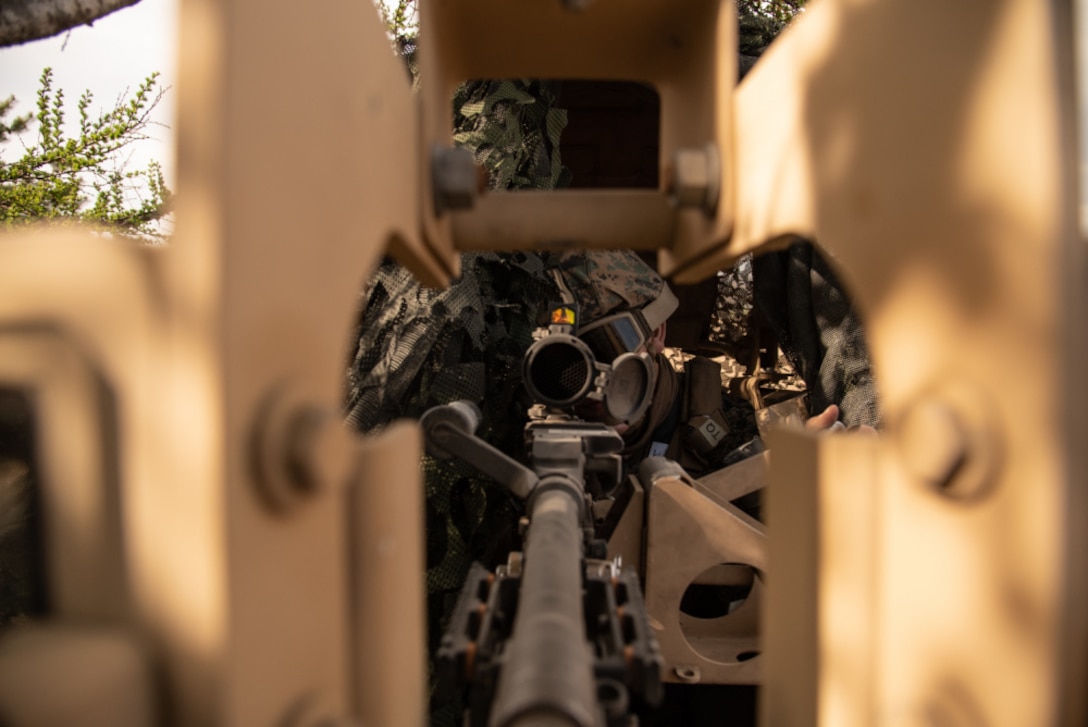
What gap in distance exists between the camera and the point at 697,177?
896 millimetres

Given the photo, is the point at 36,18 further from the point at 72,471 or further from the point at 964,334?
the point at 964,334

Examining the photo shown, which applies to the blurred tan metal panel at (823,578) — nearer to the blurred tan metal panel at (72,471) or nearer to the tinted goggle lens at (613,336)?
the blurred tan metal panel at (72,471)

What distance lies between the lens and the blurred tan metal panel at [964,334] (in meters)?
0.40

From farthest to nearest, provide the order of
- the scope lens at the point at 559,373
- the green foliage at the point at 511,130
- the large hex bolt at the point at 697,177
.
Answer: the green foliage at the point at 511,130 < the scope lens at the point at 559,373 < the large hex bolt at the point at 697,177

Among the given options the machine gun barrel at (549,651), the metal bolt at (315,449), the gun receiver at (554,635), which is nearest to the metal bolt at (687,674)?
the gun receiver at (554,635)

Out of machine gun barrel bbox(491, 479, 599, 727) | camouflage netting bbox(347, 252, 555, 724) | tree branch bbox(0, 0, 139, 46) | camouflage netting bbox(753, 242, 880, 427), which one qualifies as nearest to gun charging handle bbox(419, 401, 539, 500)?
machine gun barrel bbox(491, 479, 599, 727)

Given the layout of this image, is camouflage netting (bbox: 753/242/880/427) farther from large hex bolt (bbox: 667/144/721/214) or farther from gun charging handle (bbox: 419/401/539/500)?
large hex bolt (bbox: 667/144/721/214)

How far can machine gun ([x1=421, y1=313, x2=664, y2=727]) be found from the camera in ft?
2.45

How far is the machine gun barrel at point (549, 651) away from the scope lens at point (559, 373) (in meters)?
0.81

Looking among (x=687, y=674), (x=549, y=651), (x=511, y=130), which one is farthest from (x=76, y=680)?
(x=511, y=130)

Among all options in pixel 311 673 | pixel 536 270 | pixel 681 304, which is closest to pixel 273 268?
pixel 311 673

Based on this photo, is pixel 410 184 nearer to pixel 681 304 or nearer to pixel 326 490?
pixel 326 490

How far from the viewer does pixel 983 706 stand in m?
0.45

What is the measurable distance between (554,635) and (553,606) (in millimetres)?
92
